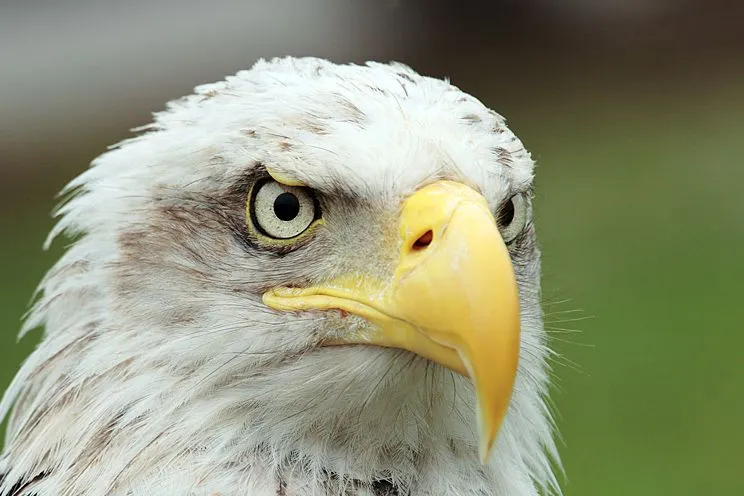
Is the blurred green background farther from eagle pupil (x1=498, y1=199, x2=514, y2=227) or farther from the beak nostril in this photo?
the beak nostril

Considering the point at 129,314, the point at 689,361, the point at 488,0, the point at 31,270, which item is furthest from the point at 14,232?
the point at 129,314

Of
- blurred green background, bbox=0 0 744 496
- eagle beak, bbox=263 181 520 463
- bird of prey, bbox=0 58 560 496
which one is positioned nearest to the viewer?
eagle beak, bbox=263 181 520 463

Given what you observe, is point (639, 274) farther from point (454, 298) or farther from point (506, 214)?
point (454, 298)

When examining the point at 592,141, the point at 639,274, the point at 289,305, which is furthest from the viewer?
the point at 592,141

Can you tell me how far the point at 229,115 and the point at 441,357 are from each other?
606 millimetres

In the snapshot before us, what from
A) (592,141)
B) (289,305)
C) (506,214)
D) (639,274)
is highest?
(592,141)

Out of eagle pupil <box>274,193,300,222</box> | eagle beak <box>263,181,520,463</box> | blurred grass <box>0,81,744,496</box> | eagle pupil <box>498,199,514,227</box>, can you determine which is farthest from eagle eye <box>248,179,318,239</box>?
blurred grass <box>0,81,744,496</box>

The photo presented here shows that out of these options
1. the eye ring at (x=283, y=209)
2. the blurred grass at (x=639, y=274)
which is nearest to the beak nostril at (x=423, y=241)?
the eye ring at (x=283, y=209)

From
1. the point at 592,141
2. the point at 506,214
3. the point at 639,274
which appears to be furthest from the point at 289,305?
the point at 592,141

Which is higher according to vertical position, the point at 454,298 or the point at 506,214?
the point at 506,214

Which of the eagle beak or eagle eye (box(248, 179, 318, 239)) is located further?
eagle eye (box(248, 179, 318, 239))

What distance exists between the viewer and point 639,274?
742 cm

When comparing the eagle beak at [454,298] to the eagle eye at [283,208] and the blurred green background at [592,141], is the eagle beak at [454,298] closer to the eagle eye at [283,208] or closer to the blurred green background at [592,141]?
the eagle eye at [283,208]

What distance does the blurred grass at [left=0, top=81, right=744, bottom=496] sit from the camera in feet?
19.0
